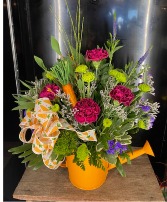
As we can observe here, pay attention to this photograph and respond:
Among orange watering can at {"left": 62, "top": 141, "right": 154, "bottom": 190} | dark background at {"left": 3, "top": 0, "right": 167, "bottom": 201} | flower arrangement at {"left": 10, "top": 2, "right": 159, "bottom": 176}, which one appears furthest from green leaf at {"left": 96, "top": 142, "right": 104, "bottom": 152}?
dark background at {"left": 3, "top": 0, "right": 167, "bottom": 201}

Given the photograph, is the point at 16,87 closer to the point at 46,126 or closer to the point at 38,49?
the point at 38,49

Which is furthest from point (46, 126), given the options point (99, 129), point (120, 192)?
point (120, 192)

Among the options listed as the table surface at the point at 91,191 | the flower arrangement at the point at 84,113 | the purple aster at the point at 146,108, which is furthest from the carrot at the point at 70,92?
the table surface at the point at 91,191

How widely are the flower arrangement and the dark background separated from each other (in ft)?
1.13

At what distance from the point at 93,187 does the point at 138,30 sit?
0.77 metres

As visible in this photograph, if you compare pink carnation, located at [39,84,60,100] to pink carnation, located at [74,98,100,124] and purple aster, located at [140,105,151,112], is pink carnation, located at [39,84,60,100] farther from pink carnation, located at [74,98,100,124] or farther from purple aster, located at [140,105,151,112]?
purple aster, located at [140,105,151,112]

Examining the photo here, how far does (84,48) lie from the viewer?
128 cm

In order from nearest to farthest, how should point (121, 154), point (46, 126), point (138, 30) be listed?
point (46, 126)
point (121, 154)
point (138, 30)

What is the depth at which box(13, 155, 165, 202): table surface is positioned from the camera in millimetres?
Answer: 953

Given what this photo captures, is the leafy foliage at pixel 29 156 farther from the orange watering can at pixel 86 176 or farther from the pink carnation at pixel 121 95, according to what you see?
the pink carnation at pixel 121 95

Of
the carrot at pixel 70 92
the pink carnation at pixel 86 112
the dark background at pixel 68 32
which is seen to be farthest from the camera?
the dark background at pixel 68 32

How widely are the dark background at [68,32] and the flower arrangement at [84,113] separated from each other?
0.34 metres

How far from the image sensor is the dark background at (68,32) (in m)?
1.18

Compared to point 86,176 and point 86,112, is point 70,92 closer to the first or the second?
point 86,112
